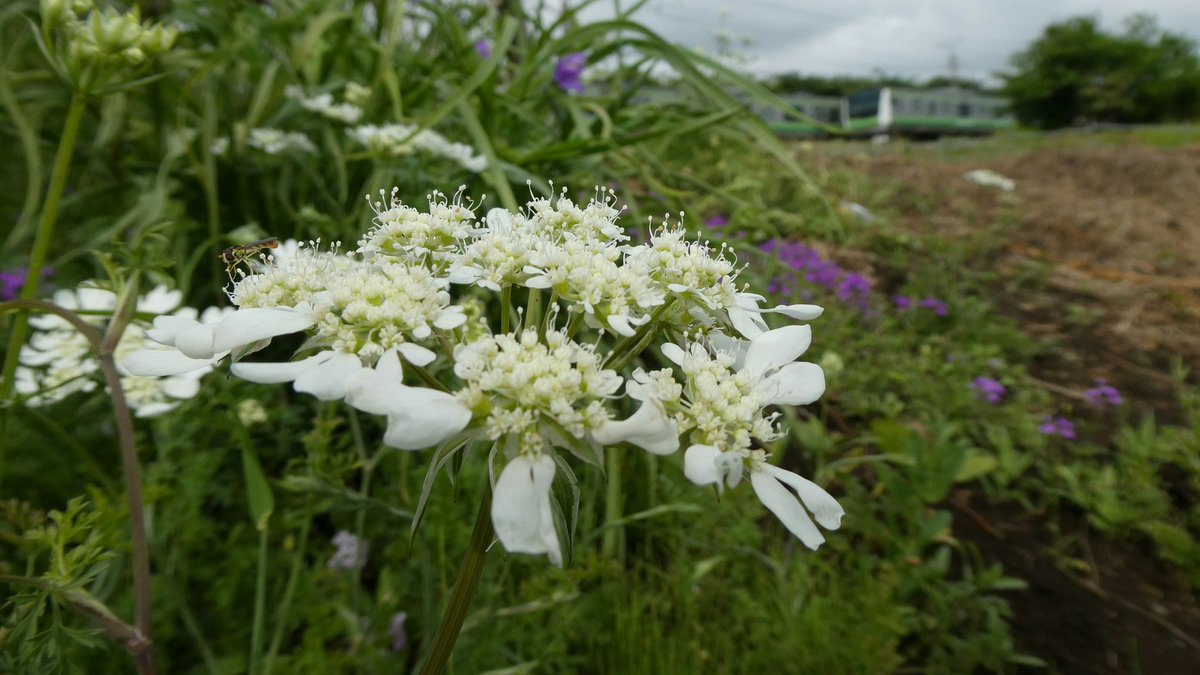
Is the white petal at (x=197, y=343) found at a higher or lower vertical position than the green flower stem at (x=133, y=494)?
higher

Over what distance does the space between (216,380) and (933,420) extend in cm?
202

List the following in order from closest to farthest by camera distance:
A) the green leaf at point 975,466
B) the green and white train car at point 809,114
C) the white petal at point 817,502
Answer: the white petal at point 817,502
the green leaf at point 975,466
the green and white train car at point 809,114

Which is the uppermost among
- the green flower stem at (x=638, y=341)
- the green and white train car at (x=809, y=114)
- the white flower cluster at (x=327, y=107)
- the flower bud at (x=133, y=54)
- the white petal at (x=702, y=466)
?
the flower bud at (x=133, y=54)

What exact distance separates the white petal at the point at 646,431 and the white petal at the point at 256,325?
0.81ft

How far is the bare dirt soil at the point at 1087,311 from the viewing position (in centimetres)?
150

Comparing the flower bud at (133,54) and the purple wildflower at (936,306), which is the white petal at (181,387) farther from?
the purple wildflower at (936,306)

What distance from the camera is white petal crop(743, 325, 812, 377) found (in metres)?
0.61

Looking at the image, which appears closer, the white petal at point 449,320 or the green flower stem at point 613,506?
the white petal at point 449,320

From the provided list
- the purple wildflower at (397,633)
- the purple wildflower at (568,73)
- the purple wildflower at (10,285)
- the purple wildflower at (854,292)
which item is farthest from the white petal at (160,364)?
the purple wildflower at (854,292)

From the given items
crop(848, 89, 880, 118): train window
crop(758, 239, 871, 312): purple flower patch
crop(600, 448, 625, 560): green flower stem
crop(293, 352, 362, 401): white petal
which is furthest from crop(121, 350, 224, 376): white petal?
crop(848, 89, 880, 118): train window

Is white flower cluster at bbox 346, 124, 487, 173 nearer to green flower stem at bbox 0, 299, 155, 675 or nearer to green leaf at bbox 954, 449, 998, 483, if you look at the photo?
green flower stem at bbox 0, 299, 155, 675

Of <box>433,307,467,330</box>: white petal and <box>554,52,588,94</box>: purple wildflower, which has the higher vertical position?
<box>554,52,588,94</box>: purple wildflower

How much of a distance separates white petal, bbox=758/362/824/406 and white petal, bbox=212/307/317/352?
375mm

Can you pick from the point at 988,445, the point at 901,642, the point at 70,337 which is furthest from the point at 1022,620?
the point at 70,337
